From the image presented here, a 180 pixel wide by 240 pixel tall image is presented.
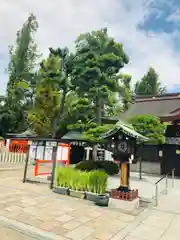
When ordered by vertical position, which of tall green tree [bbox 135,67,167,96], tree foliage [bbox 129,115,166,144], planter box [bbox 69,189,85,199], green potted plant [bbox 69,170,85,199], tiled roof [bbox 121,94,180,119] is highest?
tall green tree [bbox 135,67,167,96]

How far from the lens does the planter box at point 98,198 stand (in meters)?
7.62

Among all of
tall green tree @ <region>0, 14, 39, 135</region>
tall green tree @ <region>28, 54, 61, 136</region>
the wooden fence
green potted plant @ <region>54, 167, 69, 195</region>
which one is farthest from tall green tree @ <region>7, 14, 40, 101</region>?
green potted plant @ <region>54, 167, 69, 195</region>

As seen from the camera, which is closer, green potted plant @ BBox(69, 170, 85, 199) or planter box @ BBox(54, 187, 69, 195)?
green potted plant @ BBox(69, 170, 85, 199)

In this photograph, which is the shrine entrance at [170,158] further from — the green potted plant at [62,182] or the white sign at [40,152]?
the green potted plant at [62,182]

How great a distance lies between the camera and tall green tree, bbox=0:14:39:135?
35.6 meters

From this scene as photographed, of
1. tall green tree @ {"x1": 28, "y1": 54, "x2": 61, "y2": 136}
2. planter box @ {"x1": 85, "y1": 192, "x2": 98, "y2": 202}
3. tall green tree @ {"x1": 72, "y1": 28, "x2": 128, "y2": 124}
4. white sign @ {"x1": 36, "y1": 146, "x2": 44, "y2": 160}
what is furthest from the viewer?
tall green tree @ {"x1": 28, "y1": 54, "x2": 61, "y2": 136}

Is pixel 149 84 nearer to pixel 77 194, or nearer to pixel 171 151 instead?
pixel 171 151

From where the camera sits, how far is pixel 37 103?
30.6m

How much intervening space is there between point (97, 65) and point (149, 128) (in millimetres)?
6540

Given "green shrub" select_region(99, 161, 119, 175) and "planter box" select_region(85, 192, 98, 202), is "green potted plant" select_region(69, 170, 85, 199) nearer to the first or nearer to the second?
"planter box" select_region(85, 192, 98, 202)

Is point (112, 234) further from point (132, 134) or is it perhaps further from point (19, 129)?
point (19, 129)

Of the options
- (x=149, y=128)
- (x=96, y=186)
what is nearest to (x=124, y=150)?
(x=96, y=186)

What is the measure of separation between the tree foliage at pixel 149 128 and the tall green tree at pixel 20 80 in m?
25.3

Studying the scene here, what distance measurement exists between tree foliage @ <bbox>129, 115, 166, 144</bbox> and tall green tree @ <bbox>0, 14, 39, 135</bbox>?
83.0ft
